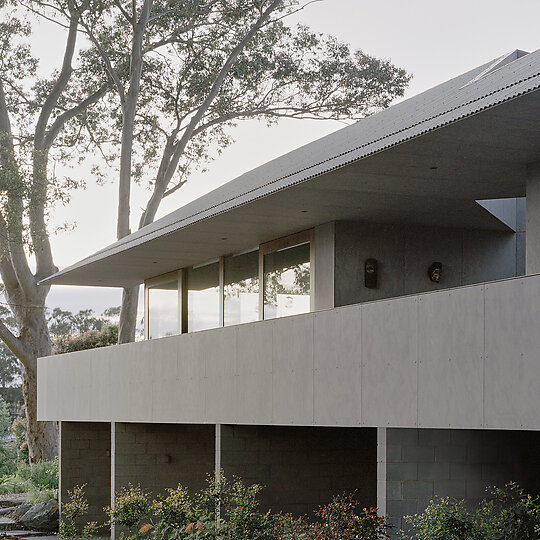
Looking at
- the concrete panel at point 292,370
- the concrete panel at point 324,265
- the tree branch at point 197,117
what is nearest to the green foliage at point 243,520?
the concrete panel at point 292,370

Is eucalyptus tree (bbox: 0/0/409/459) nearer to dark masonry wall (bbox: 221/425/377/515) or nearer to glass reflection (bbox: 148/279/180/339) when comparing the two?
glass reflection (bbox: 148/279/180/339)

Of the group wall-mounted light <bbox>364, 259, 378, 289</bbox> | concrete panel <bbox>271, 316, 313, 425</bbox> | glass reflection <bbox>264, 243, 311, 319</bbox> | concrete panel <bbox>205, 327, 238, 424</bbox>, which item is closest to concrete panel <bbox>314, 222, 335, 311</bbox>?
glass reflection <bbox>264, 243, 311, 319</bbox>

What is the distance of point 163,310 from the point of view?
76.3 feet

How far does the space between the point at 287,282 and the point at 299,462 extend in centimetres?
314

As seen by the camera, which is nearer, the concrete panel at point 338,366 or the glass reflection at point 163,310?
the concrete panel at point 338,366

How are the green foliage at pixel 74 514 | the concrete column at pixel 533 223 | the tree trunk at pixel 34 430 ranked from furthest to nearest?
the tree trunk at pixel 34 430, the green foliage at pixel 74 514, the concrete column at pixel 533 223

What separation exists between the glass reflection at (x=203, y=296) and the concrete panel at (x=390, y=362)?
8828 millimetres

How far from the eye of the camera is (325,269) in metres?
16.4

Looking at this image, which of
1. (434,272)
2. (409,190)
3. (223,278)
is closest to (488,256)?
(434,272)

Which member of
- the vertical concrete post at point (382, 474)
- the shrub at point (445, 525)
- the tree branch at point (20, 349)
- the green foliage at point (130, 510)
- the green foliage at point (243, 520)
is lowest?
the green foliage at point (130, 510)

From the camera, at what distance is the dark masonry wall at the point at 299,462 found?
15445 mm

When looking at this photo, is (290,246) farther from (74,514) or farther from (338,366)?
(74,514)

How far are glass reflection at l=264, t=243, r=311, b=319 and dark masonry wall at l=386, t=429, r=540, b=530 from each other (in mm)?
5627

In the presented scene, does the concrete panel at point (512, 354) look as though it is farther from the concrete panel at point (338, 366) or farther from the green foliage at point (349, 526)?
the concrete panel at point (338, 366)
